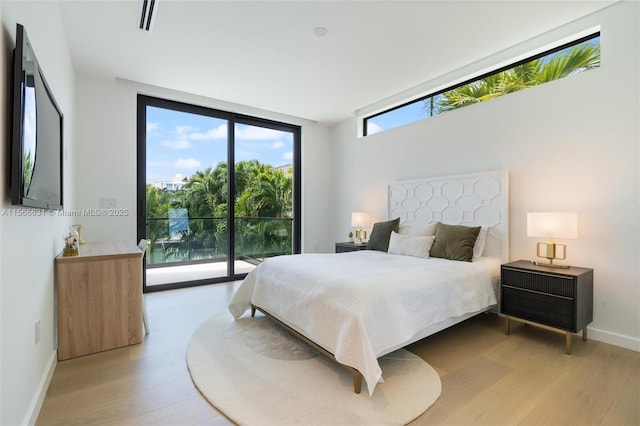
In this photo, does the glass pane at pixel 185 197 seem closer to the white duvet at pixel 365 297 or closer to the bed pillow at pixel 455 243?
the white duvet at pixel 365 297

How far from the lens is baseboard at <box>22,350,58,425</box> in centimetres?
157

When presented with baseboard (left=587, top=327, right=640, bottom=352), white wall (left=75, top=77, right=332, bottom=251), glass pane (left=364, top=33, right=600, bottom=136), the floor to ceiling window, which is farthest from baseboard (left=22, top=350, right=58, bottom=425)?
glass pane (left=364, top=33, right=600, bottom=136)

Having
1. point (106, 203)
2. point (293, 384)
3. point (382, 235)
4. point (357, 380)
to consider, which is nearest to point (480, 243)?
point (382, 235)

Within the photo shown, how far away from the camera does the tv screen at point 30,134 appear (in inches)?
53.0

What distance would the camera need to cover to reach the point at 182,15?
8.64ft

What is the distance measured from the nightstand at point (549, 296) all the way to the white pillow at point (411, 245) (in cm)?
76

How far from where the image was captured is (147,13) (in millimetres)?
2586

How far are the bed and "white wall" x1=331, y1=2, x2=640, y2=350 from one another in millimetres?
274

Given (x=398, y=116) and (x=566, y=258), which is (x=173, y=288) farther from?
(x=566, y=258)

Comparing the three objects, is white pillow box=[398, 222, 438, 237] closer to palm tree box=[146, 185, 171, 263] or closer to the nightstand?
the nightstand

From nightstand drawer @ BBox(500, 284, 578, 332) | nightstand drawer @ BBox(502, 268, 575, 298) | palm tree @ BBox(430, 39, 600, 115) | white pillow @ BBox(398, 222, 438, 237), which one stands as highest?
palm tree @ BBox(430, 39, 600, 115)

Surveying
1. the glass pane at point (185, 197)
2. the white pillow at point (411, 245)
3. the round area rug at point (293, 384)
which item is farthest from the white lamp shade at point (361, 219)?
the round area rug at point (293, 384)

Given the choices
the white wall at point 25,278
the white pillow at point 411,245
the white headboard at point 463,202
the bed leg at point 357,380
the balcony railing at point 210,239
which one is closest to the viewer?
the white wall at point 25,278

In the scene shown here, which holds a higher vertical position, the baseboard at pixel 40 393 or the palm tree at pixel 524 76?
the palm tree at pixel 524 76
